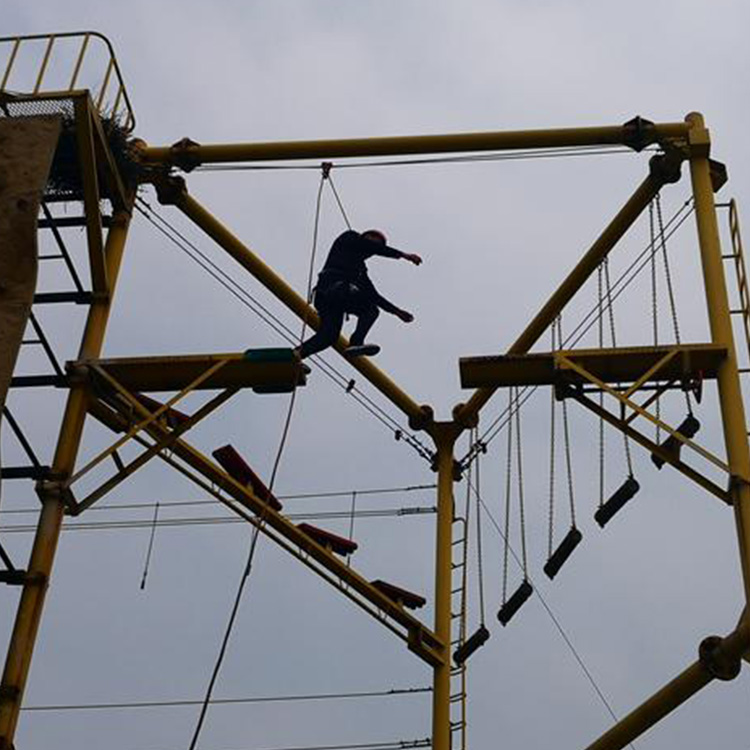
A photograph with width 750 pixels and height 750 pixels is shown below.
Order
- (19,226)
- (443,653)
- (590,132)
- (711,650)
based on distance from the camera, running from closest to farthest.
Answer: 1. (711,650)
2. (19,226)
3. (590,132)
4. (443,653)

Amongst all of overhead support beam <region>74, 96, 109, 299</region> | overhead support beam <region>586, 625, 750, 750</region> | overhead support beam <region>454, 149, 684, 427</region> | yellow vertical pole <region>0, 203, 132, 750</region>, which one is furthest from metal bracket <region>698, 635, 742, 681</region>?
overhead support beam <region>74, 96, 109, 299</region>

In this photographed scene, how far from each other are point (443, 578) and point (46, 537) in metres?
5.78

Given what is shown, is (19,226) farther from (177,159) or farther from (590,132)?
(590,132)

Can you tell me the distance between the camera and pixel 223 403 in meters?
11.4

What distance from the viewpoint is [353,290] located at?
12500 millimetres

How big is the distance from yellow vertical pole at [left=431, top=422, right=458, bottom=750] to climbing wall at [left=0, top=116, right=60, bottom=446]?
6.82 meters

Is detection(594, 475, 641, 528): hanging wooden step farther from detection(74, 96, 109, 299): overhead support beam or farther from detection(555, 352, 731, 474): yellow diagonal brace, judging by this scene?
detection(74, 96, 109, 299): overhead support beam

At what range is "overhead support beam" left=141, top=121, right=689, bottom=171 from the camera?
12.6 meters

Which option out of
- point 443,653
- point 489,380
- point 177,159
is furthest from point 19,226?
point 443,653

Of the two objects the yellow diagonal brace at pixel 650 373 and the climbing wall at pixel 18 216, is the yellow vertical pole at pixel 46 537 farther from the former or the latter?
the yellow diagonal brace at pixel 650 373


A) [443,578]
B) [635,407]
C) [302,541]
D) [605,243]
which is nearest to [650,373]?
[635,407]

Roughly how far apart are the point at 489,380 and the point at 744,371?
2.24m

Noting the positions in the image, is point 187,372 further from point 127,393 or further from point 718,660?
point 718,660

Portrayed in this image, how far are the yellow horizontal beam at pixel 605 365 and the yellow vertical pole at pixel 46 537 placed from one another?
3.46m
